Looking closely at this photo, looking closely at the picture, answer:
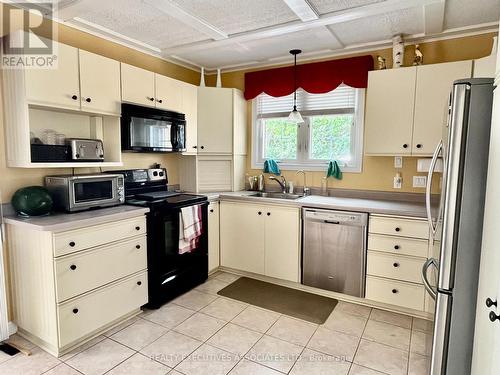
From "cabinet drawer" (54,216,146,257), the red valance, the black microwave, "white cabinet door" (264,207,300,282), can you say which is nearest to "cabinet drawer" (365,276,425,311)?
"white cabinet door" (264,207,300,282)

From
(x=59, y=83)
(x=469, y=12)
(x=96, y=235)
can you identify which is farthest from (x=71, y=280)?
(x=469, y=12)

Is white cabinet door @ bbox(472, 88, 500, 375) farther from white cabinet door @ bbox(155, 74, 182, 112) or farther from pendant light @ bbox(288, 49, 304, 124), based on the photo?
white cabinet door @ bbox(155, 74, 182, 112)

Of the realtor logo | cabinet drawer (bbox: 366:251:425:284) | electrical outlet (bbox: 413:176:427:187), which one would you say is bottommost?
cabinet drawer (bbox: 366:251:425:284)

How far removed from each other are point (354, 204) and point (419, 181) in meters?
0.71

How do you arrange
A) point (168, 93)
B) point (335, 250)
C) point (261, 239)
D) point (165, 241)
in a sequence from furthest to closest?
point (261, 239)
point (168, 93)
point (335, 250)
point (165, 241)

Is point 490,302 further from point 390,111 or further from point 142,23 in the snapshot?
point 142,23

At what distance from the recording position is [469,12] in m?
2.43

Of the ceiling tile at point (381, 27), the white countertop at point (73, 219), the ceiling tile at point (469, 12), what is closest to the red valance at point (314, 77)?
the ceiling tile at point (381, 27)

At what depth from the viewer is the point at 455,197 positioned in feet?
4.60

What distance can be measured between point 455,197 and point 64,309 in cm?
238

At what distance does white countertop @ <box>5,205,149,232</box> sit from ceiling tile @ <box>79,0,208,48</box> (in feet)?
5.06

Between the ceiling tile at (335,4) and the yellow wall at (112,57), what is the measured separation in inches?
74.5

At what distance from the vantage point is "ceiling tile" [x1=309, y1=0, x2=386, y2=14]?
2281mm

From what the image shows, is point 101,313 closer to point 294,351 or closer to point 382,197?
point 294,351
